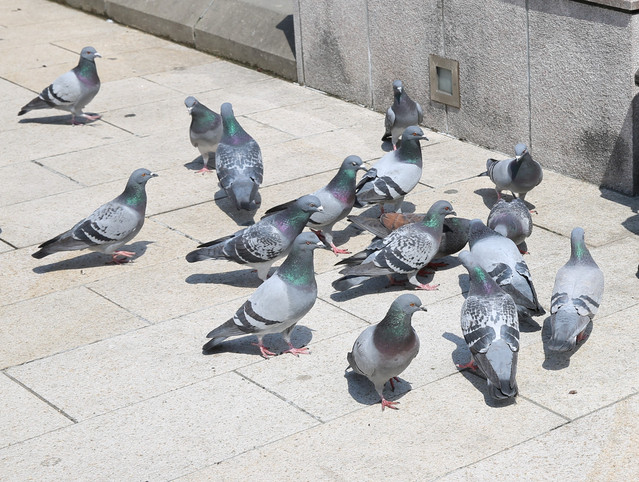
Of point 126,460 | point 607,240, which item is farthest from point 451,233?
point 126,460

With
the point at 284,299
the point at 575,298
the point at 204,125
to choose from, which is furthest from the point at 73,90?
the point at 575,298

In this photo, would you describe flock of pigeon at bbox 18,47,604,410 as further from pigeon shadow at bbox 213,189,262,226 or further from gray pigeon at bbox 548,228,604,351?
pigeon shadow at bbox 213,189,262,226

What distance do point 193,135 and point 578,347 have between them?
4736 millimetres

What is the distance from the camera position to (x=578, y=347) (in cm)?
656

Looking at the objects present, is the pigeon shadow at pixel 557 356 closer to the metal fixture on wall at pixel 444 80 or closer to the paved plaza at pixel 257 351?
the paved plaza at pixel 257 351

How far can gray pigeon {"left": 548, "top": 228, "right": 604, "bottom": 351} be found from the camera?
619cm

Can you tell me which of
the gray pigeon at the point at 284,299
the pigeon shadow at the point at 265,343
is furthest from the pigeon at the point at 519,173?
the gray pigeon at the point at 284,299

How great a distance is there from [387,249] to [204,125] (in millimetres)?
3193

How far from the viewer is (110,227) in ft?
26.1

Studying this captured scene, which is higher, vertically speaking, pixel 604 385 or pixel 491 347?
pixel 491 347

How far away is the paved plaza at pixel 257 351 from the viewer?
5.63 meters

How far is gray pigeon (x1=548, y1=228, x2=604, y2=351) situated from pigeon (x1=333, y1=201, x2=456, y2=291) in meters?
1.02

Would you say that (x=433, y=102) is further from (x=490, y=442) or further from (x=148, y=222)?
(x=490, y=442)

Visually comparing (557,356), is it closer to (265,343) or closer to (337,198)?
(265,343)
